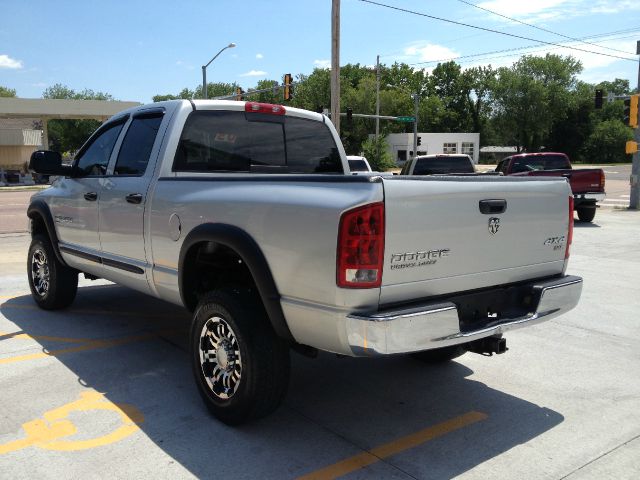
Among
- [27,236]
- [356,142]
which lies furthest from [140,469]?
[356,142]

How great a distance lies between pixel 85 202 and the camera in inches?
210

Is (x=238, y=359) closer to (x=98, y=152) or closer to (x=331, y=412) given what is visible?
(x=331, y=412)

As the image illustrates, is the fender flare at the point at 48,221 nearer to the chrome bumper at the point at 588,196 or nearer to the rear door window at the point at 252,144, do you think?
the rear door window at the point at 252,144

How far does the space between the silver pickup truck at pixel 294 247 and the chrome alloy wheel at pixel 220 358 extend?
1 cm

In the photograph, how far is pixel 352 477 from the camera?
10.2 feet

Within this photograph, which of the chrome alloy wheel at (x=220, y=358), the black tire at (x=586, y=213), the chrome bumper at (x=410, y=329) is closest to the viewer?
the chrome bumper at (x=410, y=329)

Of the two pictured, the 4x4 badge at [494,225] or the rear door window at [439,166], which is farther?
the rear door window at [439,166]

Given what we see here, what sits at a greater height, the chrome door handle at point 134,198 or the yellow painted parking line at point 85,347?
the chrome door handle at point 134,198

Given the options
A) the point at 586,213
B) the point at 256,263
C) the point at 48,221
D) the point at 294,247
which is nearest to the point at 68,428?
the point at 256,263

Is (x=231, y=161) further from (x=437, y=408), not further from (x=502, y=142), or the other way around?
(x=502, y=142)

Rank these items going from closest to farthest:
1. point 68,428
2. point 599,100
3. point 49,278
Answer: point 68,428 → point 49,278 → point 599,100

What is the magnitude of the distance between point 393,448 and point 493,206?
1.51m

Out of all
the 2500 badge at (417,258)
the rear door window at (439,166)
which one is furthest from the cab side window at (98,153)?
the rear door window at (439,166)

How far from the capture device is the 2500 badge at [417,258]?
3054mm
